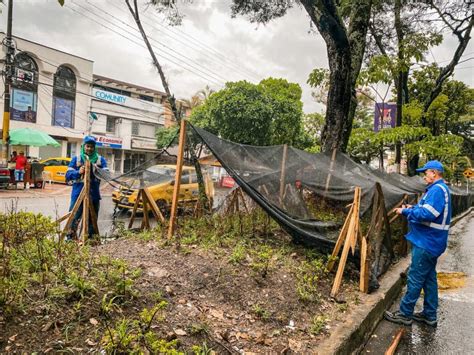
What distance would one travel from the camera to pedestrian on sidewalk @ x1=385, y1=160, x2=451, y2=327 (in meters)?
3.96

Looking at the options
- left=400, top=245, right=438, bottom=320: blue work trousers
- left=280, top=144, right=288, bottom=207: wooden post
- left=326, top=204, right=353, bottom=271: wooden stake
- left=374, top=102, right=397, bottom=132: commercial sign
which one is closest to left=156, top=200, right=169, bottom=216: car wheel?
left=280, top=144, right=288, bottom=207: wooden post

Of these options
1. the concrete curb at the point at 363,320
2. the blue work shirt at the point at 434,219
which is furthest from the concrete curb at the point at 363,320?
the blue work shirt at the point at 434,219

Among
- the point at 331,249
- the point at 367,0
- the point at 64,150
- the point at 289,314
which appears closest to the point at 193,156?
the point at 331,249

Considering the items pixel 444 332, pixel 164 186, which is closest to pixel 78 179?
pixel 164 186

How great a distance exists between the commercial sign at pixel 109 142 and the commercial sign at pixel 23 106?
5462 mm

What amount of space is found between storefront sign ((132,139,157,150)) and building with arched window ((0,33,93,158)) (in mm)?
5280

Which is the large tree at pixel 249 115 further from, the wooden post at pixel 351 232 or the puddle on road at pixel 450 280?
the wooden post at pixel 351 232

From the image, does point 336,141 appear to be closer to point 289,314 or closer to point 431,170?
point 431,170

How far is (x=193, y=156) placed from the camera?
5.58m

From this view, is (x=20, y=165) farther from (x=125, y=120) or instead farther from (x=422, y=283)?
(x=125, y=120)

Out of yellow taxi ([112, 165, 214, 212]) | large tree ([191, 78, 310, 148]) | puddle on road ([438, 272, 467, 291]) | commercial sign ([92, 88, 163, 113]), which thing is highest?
commercial sign ([92, 88, 163, 113])

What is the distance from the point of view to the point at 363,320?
345 centimetres

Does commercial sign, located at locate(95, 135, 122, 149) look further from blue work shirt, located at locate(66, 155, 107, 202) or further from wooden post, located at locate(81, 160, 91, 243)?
wooden post, located at locate(81, 160, 91, 243)

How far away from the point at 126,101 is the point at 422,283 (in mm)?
30191
